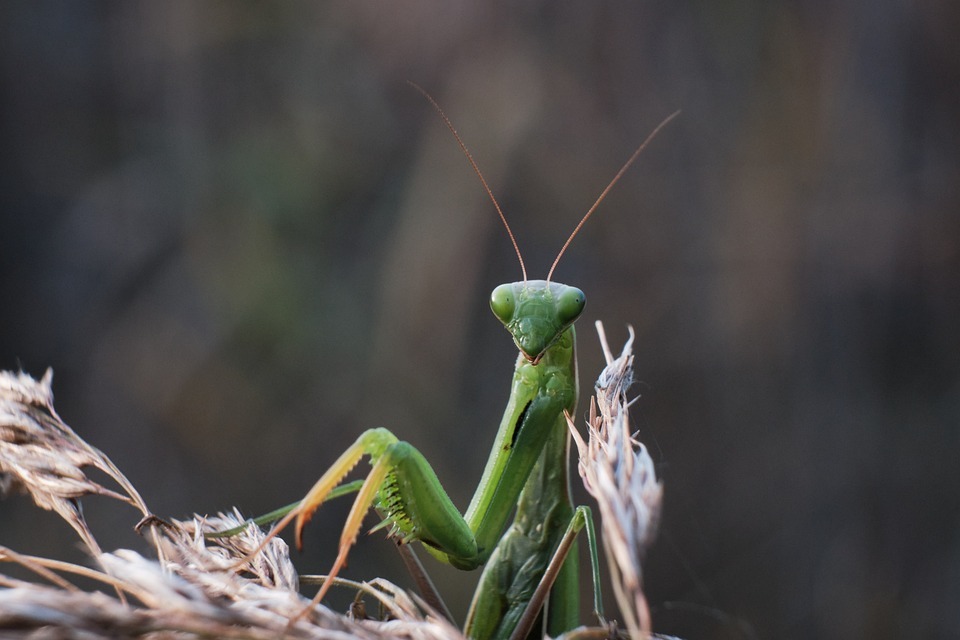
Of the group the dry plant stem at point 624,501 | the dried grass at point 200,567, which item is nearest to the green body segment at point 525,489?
the dried grass at point 200,567

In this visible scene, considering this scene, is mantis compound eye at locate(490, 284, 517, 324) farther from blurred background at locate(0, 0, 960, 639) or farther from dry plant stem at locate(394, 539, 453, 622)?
blurred background at locate(0, 0, 960, 639)

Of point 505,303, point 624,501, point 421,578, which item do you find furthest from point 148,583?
point 505,303

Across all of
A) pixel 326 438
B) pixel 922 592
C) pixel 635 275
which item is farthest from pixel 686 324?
pixel 326 438

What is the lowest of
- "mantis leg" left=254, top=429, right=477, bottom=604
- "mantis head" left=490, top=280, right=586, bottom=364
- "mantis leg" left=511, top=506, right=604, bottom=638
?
"mantis leg" left=511, top=506, right=604, bottom=638

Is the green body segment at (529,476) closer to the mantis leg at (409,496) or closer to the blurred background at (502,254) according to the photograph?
the mantis leg at (409,496)

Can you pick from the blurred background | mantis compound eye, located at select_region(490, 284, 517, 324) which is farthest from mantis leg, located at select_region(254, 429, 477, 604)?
the blurred background

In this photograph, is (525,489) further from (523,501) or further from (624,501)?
(624,501)
